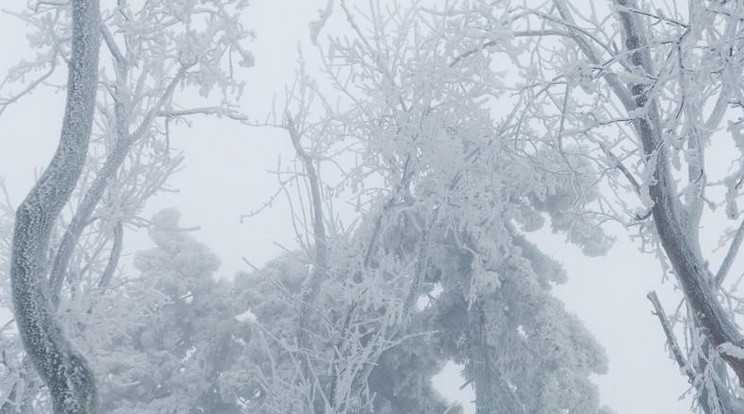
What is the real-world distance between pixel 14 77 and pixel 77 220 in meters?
1.87

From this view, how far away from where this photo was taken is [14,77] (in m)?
6.55

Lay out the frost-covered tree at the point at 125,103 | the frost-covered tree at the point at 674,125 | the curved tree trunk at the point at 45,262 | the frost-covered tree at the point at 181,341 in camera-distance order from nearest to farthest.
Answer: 1. the frost-covered tree at the point at 674,125
2. the curved tree trunk at the point at 45,262
3. the frost-covered tree at the point at 125,103
4. the frost-covered tree at the point at 181,341

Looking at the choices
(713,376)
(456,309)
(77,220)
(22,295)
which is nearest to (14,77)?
(77,220)

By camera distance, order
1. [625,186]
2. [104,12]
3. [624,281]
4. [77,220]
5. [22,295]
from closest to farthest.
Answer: [22,295] → [625,186] → [77,220] → [104,12] → [624,281]

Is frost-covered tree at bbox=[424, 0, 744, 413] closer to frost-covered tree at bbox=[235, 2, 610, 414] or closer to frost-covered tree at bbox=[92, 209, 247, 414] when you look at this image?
frost-covered tree at bbox=[235, 2, 610, 414]

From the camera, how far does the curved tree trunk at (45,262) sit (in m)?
3.42

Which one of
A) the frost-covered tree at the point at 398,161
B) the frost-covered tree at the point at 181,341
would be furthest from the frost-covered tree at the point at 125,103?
the frost-covered tree at the point at 181,341

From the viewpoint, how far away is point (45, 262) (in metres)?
3.58

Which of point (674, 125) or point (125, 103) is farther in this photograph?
point (125, 103)

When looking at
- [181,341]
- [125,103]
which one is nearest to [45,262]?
[125,103]

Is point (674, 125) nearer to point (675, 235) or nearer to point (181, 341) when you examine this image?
point (675, 235)

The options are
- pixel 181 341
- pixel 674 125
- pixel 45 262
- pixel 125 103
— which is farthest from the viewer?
pixel 181 341

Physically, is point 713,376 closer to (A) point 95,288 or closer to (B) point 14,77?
(A) point 95,288

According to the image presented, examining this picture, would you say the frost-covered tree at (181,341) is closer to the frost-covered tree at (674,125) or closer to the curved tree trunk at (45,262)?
the curved tree trunk at (45,262)
